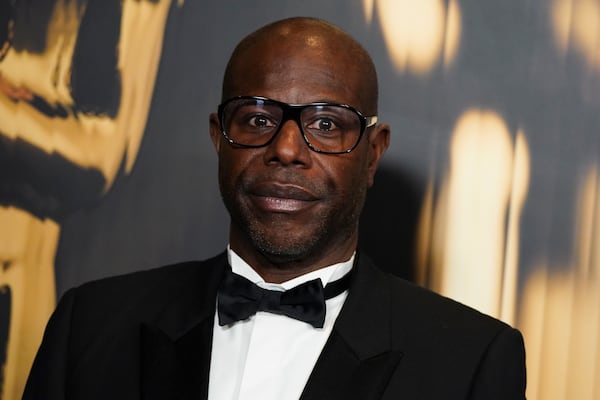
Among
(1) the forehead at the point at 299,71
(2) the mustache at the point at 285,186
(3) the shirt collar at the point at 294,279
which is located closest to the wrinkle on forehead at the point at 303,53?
(1) the forehead at the point at 299,71

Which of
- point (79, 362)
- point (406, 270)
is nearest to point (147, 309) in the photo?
point (79, 362)

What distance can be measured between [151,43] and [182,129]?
0.22m

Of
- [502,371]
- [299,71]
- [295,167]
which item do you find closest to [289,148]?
[295,167]

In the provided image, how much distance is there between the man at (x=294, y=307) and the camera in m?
1.74

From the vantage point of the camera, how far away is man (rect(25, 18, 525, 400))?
174cm

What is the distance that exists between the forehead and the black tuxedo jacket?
33 centimetres

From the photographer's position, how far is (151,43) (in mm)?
2436

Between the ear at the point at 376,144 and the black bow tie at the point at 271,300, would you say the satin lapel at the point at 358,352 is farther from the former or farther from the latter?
the ear at the point at 376,144

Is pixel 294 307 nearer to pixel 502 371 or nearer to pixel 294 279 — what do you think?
pixel 294 279

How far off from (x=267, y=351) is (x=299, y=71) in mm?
488

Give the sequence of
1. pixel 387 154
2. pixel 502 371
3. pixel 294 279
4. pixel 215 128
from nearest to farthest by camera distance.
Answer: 1. pixel 502 371
2. pixel 294 279
3. pixel 215 128
4. pixel 387 154

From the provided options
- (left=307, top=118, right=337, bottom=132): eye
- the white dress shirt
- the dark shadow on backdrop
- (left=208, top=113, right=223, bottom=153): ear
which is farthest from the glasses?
the dark shadow on backdrop

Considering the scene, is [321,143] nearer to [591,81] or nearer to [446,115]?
[446,115]

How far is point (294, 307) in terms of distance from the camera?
5.91 feet
